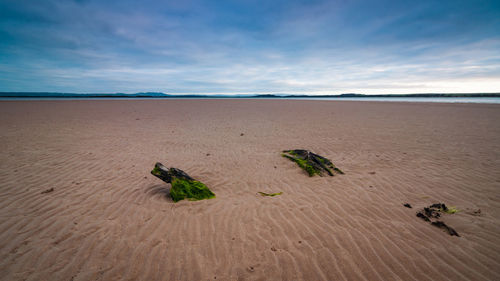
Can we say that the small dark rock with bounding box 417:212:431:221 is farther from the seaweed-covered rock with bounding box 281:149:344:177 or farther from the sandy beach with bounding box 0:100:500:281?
the seaweed-covered rock with bounding box 281:149:344:177

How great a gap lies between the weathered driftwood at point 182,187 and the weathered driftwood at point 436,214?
4.74 meters

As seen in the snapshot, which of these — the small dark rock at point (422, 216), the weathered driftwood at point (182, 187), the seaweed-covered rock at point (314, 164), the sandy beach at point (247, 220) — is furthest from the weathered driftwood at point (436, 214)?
the weathered driftwood at point (182, 187)

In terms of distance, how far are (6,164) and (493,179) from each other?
1573 centimetres

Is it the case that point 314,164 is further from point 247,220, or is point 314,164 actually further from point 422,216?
point 247,220

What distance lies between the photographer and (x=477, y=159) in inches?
316

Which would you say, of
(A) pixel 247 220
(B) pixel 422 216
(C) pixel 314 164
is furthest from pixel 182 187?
(B) pixel 422 216

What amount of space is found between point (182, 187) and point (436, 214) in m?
5.78

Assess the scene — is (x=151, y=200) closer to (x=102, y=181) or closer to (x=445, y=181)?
(x=102, y=181)

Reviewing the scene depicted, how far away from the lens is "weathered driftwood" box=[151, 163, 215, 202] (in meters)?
5.19

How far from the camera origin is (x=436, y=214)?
436cm

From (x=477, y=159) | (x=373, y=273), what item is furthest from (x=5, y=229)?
(x=477, y=159)

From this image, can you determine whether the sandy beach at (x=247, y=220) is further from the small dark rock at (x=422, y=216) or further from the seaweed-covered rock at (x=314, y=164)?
the seaweed-covered rock at (x=314, y=164)

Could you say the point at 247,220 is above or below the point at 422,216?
below

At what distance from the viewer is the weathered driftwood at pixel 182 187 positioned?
5.19 metres
